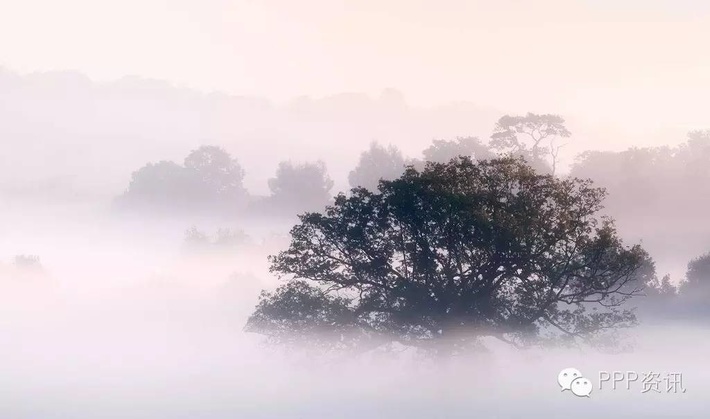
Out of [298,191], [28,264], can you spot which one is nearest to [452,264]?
[28,264]

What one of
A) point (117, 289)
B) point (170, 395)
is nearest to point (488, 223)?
point (170, 395)

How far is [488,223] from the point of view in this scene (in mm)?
54875

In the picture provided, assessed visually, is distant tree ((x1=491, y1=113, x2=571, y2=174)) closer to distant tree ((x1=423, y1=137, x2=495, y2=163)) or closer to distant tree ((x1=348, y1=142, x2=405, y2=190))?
distant tree ((x1=423, y1=137, x2=495, y2=163))

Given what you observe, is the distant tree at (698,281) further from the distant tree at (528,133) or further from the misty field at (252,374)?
the distant tree at (528,133)

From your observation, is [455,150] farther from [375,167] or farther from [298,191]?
[298,191]

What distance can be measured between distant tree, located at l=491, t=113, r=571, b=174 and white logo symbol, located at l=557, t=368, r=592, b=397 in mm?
106578

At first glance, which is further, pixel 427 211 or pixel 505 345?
pixel 505 345

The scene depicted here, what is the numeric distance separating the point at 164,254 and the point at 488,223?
4739 inches

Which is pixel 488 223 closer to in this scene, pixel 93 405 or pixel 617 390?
pixel 617 390

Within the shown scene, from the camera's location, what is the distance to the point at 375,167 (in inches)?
6900

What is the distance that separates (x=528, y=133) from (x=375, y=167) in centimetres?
2535

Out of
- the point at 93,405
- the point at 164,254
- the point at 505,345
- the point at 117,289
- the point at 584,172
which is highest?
the point at 584,172

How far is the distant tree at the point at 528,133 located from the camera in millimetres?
164625

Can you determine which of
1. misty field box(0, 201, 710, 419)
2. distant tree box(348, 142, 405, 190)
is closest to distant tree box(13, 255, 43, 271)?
misty field box(0, 201, 710, 419)
